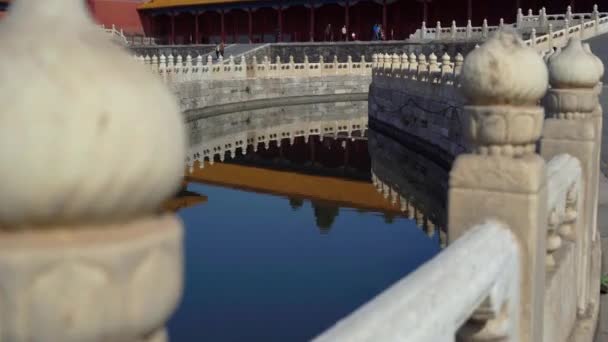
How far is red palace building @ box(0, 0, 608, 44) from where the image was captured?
28.6m

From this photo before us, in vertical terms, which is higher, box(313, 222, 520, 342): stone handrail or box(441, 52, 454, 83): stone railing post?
box(441, 52, 454, 83): stone railing post

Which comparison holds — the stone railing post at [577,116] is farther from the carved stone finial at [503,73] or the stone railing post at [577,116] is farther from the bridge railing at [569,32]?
the bridge railing at [569,32]

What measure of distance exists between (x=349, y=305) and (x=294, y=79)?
19.1 m

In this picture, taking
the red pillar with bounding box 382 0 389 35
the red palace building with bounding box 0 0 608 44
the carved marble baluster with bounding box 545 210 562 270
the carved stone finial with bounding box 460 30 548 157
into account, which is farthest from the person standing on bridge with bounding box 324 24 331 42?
the carved stone finial with bounding box 460 30 548 157

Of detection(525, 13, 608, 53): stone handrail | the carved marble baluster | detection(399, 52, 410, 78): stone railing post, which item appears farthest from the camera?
detection(525, 13, 608, 53): stone handrail

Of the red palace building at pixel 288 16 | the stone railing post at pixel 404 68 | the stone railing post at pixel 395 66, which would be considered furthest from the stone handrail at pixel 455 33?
the stone railing post at pixel 404 68

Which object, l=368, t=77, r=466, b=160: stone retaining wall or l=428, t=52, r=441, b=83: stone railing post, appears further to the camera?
l=428, t=52, r=441, b=83: stone railing post

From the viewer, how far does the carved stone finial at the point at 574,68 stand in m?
3.91

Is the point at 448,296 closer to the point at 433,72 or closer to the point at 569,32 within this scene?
the point at 433,72

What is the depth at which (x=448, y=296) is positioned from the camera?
1924 millimetres

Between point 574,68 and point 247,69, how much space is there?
21360 mm

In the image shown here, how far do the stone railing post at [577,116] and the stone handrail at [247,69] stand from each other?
1713 cm

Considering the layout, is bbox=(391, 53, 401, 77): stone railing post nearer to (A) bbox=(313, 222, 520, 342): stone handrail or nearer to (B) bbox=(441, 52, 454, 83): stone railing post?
(B) bbox=(441, 52, 454, 83): stone railing post

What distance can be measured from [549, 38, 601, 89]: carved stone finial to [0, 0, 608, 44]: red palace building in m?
24.2
